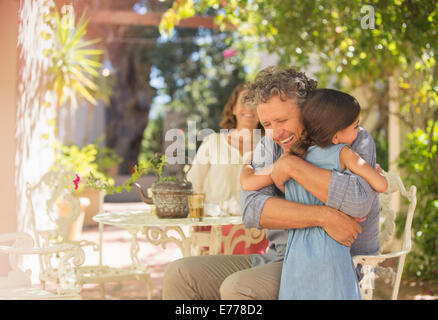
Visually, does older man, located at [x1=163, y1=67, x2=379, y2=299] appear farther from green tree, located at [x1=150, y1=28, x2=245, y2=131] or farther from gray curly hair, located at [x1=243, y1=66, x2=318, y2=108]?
green tree, located at [x1=150, y1=28, x2=245, y2=131]

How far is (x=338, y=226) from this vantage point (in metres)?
1.69

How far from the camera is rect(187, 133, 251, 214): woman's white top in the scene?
355 centimetres

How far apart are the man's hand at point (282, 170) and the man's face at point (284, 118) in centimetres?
13

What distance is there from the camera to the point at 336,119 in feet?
5.67

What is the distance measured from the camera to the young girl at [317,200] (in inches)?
65.4

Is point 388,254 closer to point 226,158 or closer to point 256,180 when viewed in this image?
point 256,180

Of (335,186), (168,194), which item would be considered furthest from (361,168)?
(168,194)

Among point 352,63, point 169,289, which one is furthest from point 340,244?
point 352,63

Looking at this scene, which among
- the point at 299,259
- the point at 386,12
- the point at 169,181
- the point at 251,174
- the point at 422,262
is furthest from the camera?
the point at 422,262

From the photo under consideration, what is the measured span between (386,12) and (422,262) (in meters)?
2.12

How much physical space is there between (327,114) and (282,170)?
24 cm

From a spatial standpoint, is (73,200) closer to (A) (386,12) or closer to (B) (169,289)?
(B) (169,289)

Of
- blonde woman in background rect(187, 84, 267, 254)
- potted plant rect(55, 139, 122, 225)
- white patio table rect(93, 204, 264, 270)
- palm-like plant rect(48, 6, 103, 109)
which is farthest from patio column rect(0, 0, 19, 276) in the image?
palm-like plant rect(48, 6, 103, 109)
